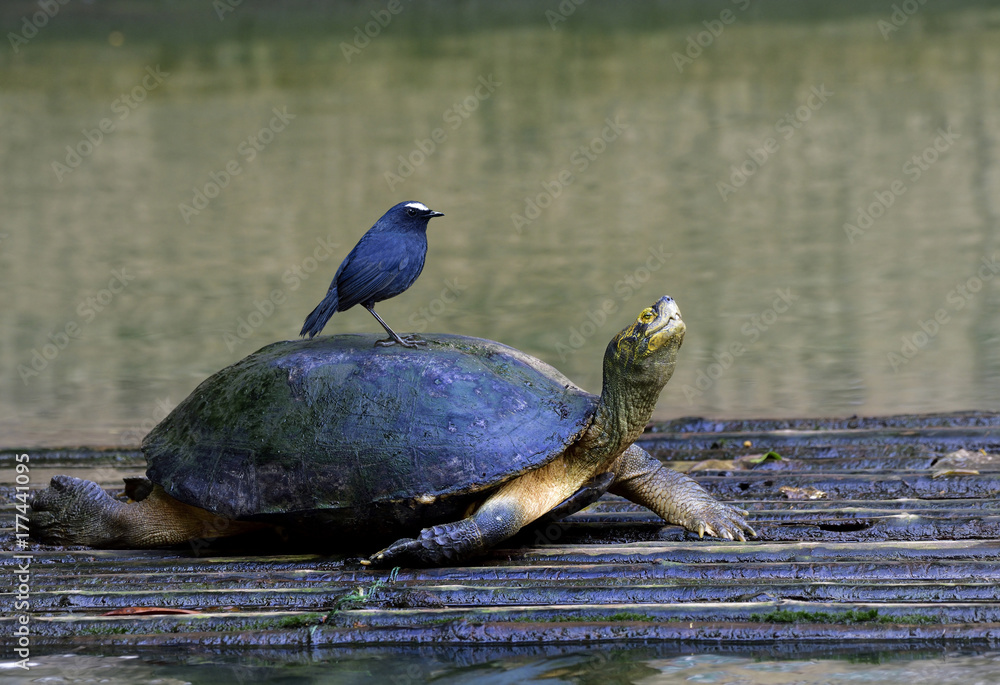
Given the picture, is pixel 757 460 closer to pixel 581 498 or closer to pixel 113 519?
pixel 581 498

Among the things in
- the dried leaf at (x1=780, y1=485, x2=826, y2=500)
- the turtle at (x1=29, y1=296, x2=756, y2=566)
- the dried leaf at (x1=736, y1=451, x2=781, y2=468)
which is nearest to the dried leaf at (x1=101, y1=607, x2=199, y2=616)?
the turtle at (x1=29, y1=296, x2=756, y2=566)

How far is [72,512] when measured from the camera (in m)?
4.52

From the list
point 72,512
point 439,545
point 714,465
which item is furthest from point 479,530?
point 714,465

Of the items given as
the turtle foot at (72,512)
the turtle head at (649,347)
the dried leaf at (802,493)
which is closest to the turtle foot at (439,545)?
the turtle head at (649,347)

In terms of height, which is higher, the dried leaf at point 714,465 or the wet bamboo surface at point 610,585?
the dried leaf at point 714,465

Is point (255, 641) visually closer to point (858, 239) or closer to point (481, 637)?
point (481, 637)

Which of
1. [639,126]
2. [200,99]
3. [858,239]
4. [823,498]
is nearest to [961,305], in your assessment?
[858,239]

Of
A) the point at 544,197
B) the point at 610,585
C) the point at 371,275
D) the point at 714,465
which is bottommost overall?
the point at 610,585

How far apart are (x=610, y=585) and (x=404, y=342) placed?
4.24 ft

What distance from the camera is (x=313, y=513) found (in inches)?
159

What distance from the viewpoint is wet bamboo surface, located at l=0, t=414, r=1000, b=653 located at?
3371 mm

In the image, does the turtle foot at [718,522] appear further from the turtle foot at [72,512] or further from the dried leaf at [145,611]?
the turtle foot at [72,512]

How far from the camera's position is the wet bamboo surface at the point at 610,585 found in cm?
337

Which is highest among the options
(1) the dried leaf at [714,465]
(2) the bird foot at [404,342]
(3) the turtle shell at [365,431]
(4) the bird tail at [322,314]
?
(4) the bird tail at [322,314]
